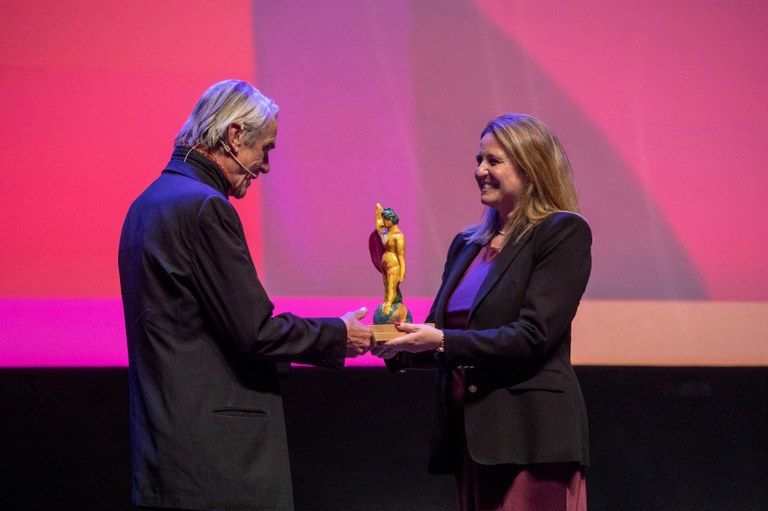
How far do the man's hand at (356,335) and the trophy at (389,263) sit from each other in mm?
125

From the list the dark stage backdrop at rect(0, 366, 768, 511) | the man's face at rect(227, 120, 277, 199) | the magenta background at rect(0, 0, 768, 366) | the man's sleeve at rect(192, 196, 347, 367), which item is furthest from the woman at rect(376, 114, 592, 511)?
the dark stage backdrop at rect(0, 366, 768, 511)

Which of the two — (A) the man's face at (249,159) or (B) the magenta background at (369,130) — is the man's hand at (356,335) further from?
(B) the magenta background at (369,130)

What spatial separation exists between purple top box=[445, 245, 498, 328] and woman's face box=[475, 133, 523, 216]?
5.1 inches

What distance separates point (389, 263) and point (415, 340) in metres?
0.30

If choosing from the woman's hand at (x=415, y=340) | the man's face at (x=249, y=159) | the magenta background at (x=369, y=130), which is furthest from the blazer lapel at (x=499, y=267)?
the magenta background at (x=369, y=130)

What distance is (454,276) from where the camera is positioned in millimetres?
2637

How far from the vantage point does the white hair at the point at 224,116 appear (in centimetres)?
224

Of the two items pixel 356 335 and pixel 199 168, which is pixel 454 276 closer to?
pixel 356 335

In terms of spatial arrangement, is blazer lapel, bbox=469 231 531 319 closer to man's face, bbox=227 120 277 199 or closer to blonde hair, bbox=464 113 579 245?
blonde hair, bbox=464 113 579 245

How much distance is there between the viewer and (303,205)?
3.46 meters

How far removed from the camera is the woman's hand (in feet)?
7.80

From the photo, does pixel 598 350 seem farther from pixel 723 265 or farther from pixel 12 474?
pixel 12 474

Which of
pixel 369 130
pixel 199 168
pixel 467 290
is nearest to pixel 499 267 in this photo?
pixel 467 290

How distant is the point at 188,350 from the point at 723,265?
2.28 metres
